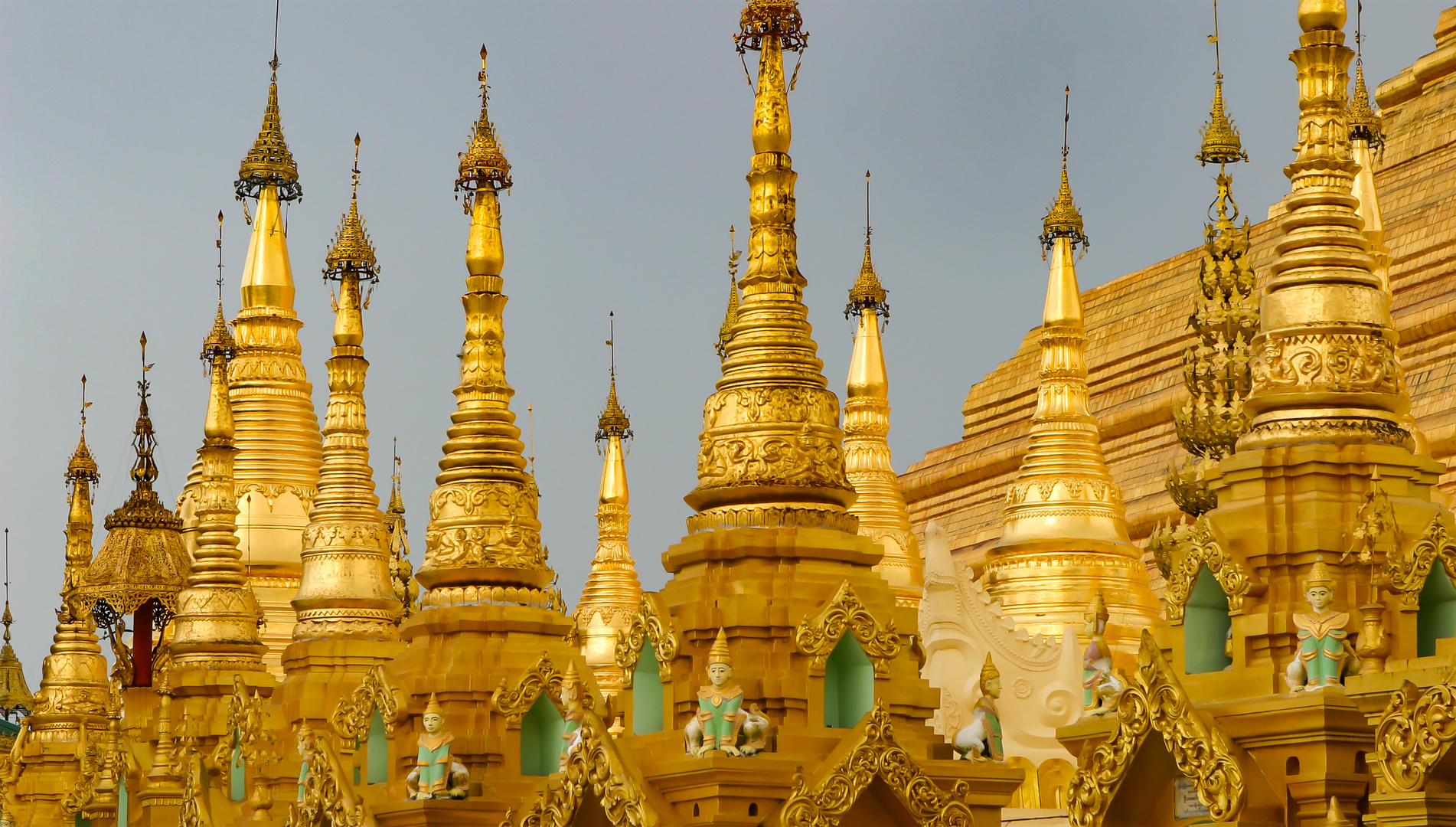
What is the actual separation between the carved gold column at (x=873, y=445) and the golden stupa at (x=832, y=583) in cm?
7

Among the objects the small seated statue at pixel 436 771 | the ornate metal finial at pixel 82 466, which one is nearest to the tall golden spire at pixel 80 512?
the ornate metal finial at pixel 82 466

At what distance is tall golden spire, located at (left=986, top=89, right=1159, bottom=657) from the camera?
30.1 metres

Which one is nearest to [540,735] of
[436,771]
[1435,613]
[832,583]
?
[436,771]

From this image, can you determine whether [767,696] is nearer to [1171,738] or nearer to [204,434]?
[1171,738]

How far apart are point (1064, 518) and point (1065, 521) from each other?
0.20 ft

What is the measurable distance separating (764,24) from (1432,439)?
1392 centimetres

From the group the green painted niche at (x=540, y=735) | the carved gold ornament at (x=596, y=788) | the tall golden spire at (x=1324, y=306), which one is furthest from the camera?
the green painted niche at (x=540, y=735)

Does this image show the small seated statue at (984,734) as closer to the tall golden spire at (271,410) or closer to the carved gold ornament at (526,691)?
the carved gold ornament at (526,691)

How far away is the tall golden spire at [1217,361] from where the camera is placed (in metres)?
21.0

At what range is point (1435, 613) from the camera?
16.4 metres

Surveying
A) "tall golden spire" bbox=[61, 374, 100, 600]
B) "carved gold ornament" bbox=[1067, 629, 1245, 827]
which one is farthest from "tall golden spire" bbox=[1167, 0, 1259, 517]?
"tall golden spire" bbox=[61, 374, 100, 600]

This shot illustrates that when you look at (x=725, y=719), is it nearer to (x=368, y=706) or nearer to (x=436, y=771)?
(x=436, y=771)

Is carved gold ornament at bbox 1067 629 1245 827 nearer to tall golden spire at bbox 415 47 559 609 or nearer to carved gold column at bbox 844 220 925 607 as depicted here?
tall golden spire at bbox 415 47 559 609

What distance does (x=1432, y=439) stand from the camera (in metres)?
31.8
